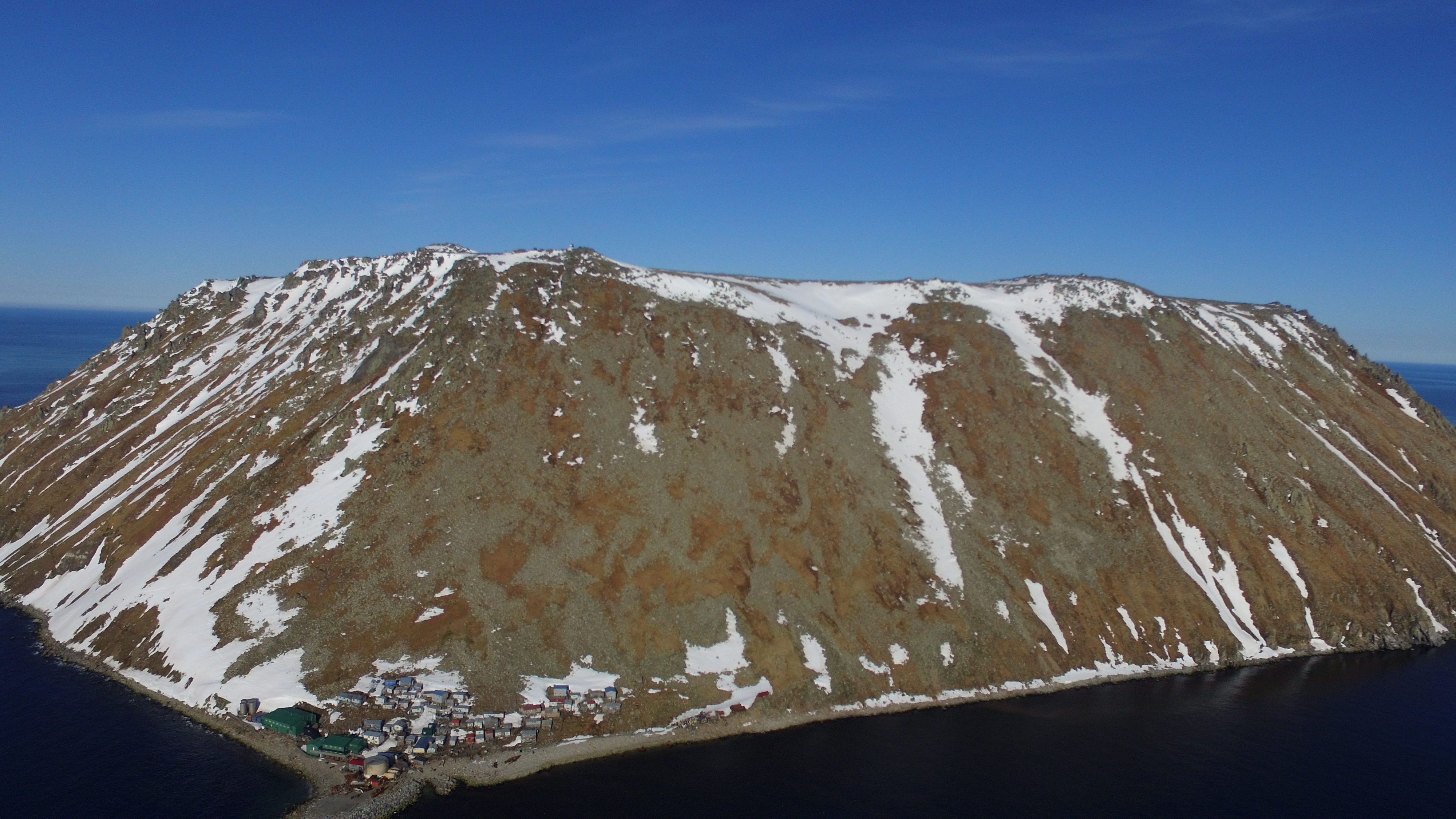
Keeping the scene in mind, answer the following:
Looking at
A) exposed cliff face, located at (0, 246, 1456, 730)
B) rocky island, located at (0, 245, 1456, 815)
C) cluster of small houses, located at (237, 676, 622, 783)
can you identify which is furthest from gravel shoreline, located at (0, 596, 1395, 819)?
exposed cliff face, located at (0, 246, 1456, 730)

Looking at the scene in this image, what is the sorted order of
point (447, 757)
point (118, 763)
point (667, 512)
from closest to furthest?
1. point (118, 763)
2. point (447, 757)
3. point (667, 512)

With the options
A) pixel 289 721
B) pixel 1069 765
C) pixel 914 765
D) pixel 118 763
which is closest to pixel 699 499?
pixel 914 765

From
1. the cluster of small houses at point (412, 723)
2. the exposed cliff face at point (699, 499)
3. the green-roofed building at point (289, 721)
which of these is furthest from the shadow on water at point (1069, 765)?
the green-roofed building at point (289, 721)

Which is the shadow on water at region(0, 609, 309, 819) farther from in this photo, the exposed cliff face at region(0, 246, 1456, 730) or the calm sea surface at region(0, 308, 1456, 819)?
the exposed cliff face at region(0, 246, 1456, 730)

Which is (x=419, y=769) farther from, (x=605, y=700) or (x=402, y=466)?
(x=402, y=466)

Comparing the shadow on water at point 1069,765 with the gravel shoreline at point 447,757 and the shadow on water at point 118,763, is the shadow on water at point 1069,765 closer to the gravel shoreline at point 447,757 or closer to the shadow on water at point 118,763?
the gravel shoreline at point 447,757

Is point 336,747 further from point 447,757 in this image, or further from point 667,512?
point 667,512
